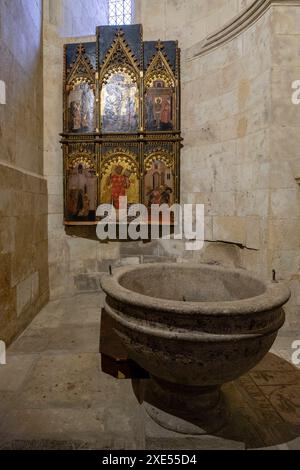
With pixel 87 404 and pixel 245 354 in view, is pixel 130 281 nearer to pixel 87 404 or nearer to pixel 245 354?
pixel 87 404

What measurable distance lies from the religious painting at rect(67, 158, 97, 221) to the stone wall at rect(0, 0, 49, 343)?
40 cm

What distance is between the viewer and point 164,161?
4.77 metres

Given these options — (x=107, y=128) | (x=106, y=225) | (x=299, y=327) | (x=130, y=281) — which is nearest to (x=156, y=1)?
(x=107, y=128)

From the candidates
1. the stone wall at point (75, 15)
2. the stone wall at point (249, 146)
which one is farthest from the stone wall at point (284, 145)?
the stone wall at point (75, 15)

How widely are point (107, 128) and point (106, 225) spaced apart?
151 centimetres

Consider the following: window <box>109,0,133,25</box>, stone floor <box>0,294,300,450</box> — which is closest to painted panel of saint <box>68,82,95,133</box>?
stone floor <box>0,294,300,450</box>

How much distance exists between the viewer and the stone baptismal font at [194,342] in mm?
1537

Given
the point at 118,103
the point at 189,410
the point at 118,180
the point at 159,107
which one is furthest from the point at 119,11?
the point at 189,410

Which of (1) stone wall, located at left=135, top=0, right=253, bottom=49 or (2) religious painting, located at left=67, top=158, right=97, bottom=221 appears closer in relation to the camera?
(1) stone wall, located at left=135, top=0, right=253, bottom=49

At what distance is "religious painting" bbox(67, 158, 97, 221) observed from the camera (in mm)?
4758

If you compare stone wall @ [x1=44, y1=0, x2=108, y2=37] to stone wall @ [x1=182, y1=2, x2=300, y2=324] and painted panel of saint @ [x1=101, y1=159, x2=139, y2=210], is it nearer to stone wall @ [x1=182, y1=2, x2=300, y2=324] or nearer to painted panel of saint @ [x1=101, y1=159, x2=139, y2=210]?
stone wall @ [x1=182, y1=2, x2=300, y2=324]

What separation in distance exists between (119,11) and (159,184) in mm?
5583

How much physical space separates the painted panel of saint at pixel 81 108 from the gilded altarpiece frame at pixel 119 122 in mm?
14
